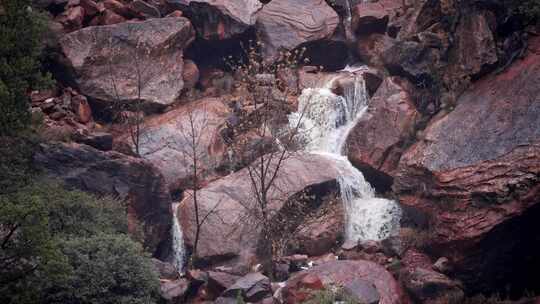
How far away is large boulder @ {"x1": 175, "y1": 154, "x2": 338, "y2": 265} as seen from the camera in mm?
21359

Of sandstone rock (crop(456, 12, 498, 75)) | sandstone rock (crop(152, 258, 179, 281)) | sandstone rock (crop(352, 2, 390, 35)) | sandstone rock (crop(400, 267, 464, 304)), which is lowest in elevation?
sandstone rock (crop(152, 258, 179, 281))

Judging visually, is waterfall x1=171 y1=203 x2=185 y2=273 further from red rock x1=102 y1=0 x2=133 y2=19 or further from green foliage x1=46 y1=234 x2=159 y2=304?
red rock x1=102 y1=0 x2=133 y2=19

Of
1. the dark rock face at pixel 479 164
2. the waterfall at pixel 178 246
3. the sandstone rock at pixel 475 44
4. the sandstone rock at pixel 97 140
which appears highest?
the sandstone rock at pixel 475 44

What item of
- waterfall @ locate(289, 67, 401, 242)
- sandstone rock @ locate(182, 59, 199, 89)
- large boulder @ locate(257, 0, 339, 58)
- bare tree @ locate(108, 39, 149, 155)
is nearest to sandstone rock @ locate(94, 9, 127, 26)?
bare tree @ locate(108, 39, 149, 155)

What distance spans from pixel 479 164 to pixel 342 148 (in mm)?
7573

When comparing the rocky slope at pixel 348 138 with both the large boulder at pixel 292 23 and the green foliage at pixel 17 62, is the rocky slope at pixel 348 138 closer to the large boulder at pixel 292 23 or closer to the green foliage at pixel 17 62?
the large boulder at pixel 292 23

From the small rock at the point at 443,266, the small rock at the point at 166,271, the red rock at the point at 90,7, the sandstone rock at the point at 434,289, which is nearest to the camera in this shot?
the sandstone rock at the point at 434,289

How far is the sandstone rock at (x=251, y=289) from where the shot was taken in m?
16.9

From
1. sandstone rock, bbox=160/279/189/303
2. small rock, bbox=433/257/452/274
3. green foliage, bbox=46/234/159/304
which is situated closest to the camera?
green foliage, bbox=46/234/159/304

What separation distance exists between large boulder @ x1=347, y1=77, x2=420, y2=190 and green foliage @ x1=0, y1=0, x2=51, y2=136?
12.9 meters

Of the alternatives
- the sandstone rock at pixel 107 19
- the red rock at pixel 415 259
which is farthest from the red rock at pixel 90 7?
the red rock at pixel 415 259

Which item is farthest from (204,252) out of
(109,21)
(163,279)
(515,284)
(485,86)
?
(109,21)

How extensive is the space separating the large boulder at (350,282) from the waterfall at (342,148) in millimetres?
3118

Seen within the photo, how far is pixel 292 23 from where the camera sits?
3102 centimetres
